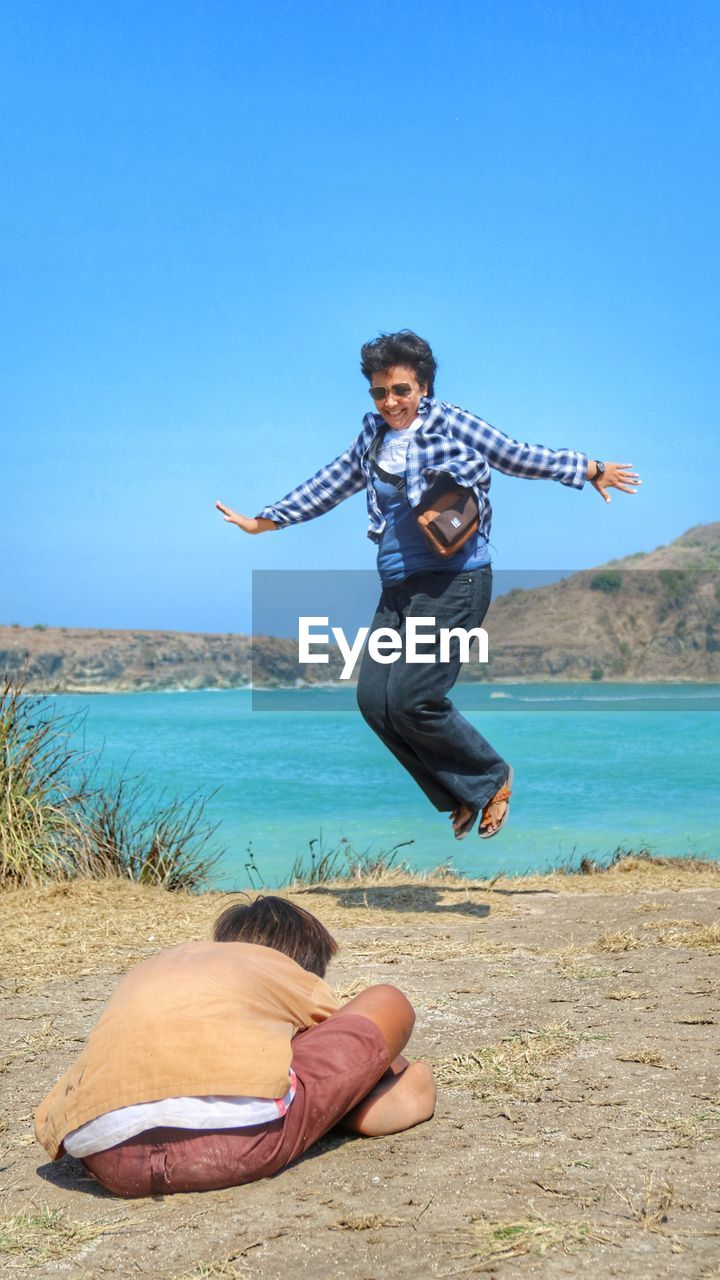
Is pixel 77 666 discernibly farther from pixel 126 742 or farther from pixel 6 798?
pixel 6 798

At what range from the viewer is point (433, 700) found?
17.6ft

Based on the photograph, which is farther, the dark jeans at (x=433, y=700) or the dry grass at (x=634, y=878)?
the dry grass at (x=634, y=878)

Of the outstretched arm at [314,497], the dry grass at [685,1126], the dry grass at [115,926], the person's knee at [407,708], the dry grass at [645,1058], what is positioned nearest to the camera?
the dry grass at [685,1126]

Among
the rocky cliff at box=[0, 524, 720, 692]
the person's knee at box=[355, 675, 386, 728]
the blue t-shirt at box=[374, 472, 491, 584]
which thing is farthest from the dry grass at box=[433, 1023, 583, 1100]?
the rocky cliff at box=[0, 524, 720, 692]

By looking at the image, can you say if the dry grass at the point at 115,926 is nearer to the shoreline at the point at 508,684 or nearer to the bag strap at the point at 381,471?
the bag strap at the point at 381,471

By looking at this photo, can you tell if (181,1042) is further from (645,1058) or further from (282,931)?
(645,1058)

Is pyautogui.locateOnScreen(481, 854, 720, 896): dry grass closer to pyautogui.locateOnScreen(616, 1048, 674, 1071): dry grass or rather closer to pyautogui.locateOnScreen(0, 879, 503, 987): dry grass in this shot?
pyautogui.locateOnScreen(0, 879, 503, 987): dry grass

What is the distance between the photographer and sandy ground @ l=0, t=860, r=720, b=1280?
88.8 inches

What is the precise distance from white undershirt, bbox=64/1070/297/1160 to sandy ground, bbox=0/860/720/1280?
16 centimetres

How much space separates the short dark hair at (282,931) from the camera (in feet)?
9.70

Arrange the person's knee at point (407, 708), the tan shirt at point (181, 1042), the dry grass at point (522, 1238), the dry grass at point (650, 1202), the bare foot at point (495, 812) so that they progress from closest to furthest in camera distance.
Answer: the dry grass at point (522, 1238)
the dry grass at point (650, 1202)
the tan shirt at point (181, 1042)
the person's knee at point (407, 708)
the bare foot at point (495, 812)

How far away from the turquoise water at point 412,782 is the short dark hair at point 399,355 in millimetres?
3285

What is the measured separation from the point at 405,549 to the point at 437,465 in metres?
0.40

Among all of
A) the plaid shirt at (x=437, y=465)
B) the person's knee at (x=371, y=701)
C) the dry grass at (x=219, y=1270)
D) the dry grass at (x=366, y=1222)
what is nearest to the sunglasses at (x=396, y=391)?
the plaid shirt at (x=437, y=465)
